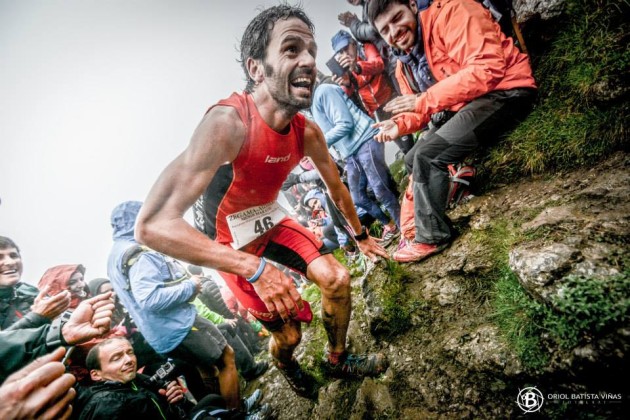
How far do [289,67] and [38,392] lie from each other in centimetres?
278

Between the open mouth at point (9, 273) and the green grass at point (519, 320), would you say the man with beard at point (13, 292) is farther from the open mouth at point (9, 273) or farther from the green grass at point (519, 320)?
the green grass at point (519, 320)

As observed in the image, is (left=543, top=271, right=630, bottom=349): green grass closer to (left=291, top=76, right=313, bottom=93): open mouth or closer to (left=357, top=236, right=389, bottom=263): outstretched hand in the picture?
(left=357, top=236, right=389, bottom=263): outstretched hand

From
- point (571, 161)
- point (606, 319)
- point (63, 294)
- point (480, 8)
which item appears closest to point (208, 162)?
point (606, 319)

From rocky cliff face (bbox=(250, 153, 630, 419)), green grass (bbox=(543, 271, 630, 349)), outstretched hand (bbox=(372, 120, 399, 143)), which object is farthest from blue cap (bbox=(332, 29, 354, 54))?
green grass (bbox=(543, 271, 630, 349))

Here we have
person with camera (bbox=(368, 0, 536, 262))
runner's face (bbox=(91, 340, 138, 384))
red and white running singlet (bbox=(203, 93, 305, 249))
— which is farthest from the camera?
runner's face (bbox=(91, 340, 138, 384))

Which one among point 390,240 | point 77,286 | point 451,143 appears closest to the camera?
point 451,143

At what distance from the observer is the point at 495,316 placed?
209 cm

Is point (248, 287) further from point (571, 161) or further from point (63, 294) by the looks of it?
point (571, 161)

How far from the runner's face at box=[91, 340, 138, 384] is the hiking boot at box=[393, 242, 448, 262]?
11.8ft

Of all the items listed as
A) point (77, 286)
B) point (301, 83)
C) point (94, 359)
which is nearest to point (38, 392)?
point (94, 359)

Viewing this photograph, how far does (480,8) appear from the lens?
2637 millimetres

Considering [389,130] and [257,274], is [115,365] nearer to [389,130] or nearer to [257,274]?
[257,274]

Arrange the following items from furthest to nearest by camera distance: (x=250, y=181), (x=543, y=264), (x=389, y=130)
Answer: (x=389, y=130) → (x=250, y=181) → (x=543, y=264)

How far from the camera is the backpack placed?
3.26m
